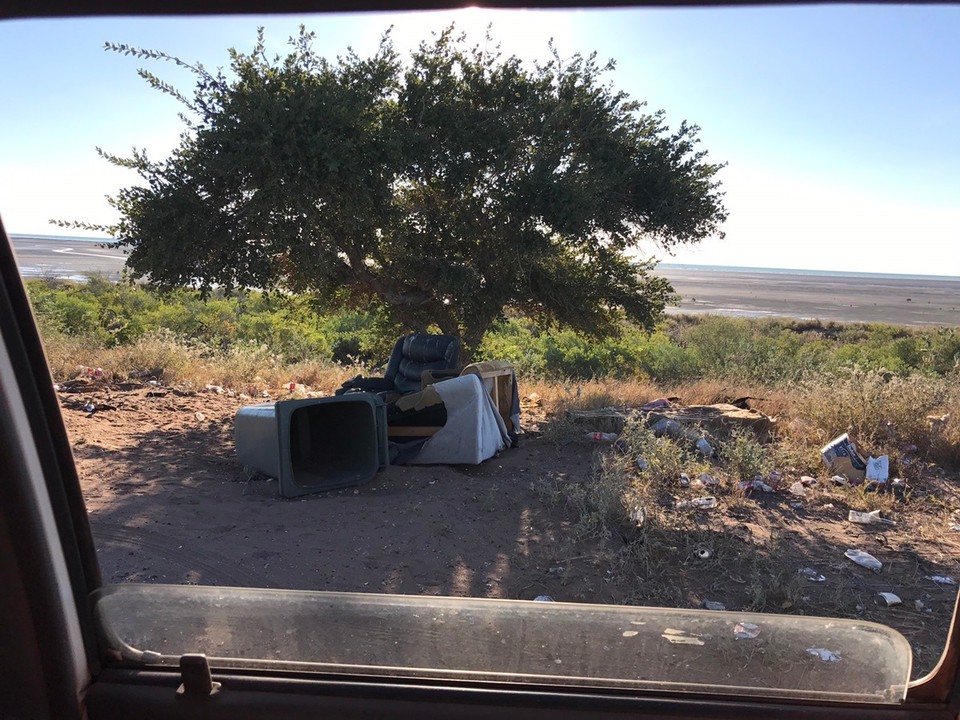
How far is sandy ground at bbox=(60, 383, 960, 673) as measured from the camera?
452 cm

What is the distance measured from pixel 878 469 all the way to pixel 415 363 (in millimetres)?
5033

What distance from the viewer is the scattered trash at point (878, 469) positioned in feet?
23.2

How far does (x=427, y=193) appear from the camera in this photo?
10930 mm

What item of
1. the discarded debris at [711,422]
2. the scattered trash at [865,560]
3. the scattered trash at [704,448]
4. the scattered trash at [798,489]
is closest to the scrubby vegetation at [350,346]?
the discarded debris at [711,422]

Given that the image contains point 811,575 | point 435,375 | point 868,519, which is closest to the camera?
point 811,575

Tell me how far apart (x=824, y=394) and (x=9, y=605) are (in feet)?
30.3

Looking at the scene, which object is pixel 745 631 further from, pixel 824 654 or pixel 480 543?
pixel 480 543

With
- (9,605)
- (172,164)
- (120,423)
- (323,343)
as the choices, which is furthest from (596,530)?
(323,343)

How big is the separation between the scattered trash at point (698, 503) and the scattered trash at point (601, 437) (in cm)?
231

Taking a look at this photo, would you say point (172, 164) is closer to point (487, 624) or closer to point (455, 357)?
point (455, 357)

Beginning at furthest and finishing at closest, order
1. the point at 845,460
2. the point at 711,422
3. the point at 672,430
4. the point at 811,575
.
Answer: the point at 711,422, the point at 672,430, the point at 845,460, the point at 811,575

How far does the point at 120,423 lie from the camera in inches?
350

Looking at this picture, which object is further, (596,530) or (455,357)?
(455,357)

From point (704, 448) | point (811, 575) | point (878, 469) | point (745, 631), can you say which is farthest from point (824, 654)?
point (704, 448)
